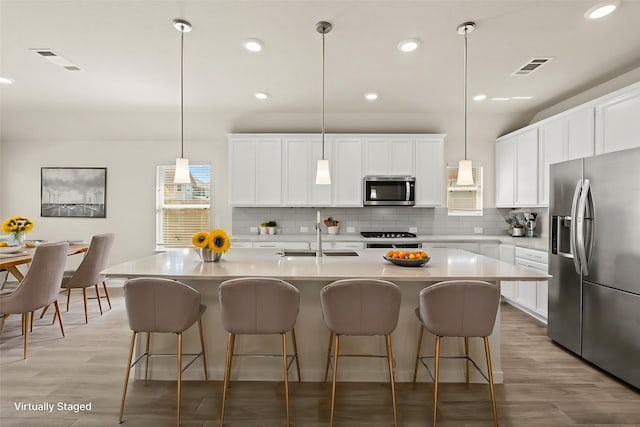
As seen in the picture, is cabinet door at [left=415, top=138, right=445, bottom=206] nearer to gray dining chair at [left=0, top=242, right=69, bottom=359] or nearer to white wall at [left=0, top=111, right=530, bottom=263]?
white wall at [left=0, top=111, right=530, bottom=263]

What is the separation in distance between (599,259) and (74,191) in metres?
7.02

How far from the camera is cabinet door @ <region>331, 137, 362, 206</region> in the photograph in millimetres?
5074

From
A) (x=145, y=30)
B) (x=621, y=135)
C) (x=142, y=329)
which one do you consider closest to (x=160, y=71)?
(x=145, y=30)

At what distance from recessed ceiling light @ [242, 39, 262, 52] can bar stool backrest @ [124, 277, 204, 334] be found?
2.02m

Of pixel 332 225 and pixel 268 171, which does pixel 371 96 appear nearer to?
pixel 268 171

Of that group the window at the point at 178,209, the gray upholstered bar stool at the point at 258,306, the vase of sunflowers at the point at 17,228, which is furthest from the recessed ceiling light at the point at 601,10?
the vase of sunflowers at the point at 17,228

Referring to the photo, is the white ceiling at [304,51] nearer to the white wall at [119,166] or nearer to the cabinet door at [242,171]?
the cabinet door at [242,171]

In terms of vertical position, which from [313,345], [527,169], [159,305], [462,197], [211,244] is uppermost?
[527,169]

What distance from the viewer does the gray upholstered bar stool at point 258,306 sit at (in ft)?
6.66

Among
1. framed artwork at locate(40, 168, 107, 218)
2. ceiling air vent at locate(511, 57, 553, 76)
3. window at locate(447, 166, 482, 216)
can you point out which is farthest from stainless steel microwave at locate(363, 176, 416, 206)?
framed artwork at locate(40, 168, 107, 218)

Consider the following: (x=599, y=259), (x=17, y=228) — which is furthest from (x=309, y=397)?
(x=17, y=228)

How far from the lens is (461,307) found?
204 centimetres

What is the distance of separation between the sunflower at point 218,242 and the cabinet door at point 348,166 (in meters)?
2.64

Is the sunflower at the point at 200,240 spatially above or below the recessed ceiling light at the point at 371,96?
below
